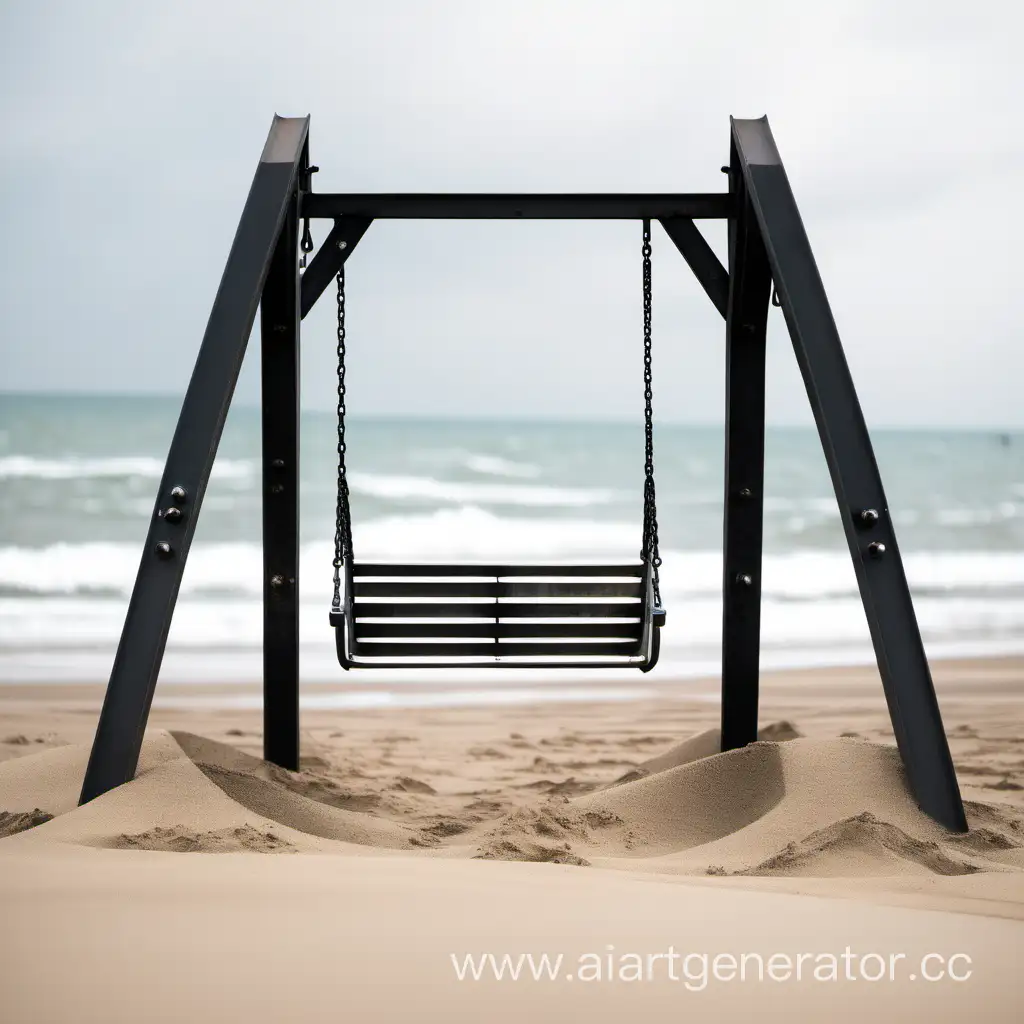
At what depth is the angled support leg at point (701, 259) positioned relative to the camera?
4.09 metres

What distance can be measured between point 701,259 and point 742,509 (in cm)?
91

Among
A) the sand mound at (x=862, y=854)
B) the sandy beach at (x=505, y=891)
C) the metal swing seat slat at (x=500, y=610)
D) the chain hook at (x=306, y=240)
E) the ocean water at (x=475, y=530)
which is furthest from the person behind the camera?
the ocean water at (x=475, y=530)

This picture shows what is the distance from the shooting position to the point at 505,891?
2.30m

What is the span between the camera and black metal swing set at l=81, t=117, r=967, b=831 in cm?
314

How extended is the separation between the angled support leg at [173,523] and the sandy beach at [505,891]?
158 millimetres

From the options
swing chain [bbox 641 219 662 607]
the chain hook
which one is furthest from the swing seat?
the chain hook

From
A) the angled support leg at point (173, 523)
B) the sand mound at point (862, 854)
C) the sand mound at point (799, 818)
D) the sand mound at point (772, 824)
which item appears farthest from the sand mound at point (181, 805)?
the sand mound at point (862, 854)

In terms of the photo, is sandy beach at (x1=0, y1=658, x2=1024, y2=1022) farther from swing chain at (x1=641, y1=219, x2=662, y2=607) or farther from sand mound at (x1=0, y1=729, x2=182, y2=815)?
swing chain at (x1=641, y1=219, x2=662, y2=607)

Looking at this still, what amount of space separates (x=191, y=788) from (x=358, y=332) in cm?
3032

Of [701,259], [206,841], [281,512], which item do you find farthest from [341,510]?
[206,841]

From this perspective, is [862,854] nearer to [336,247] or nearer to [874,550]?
[874,550]

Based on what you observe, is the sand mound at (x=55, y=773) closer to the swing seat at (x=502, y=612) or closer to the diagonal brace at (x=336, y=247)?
the swing seat at (x=502, y=612)

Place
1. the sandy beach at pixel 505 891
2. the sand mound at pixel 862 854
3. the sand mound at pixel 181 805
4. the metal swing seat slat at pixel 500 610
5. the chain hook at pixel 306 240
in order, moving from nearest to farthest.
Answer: the sandy beach at pixel 505 891, the sand mound at pixel 862 854, the sand mound at pixel 181 805, the chain hook at pixel 306 240, the metal swing seat slat at pixel 500 610

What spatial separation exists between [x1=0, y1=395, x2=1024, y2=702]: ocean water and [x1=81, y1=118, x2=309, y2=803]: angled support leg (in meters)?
3.80
